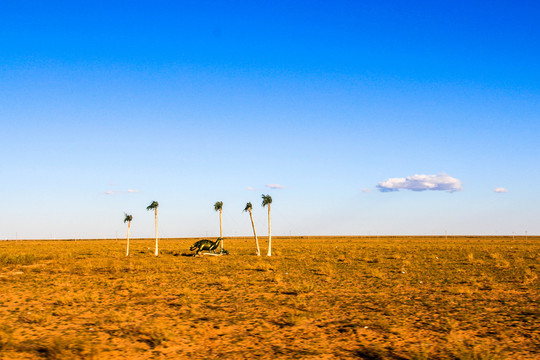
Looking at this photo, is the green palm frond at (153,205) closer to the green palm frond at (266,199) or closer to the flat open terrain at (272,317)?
the green palm frond at (266,199)

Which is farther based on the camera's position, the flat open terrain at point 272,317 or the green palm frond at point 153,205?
the green palm frond at point 153,205

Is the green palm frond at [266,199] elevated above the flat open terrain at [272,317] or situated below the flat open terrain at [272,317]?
above

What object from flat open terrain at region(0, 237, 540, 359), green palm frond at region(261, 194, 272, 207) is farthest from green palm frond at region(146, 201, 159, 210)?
flat open terrain at region(0, 237, 540, 359)

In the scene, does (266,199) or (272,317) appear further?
(266,199)

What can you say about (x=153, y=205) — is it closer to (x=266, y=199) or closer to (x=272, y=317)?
(x=266, y=199)

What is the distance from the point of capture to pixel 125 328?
38.5ft

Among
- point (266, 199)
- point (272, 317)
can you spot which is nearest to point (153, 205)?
point (266, 199)

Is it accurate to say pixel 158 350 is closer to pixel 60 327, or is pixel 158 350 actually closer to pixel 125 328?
pixel 125 328

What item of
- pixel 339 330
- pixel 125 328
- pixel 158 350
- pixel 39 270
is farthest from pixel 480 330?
pixel 39 270

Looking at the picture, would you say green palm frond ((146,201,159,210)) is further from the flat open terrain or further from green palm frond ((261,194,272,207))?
the flat open terrain

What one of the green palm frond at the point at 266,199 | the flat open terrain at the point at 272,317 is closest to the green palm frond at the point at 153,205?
the green palm frond at the point at 266,199

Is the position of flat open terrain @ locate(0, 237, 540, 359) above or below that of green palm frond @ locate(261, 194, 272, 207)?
below

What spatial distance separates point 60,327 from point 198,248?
28033 mm

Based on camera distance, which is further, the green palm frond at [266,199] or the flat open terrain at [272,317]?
the green palm frond at [266,199]
